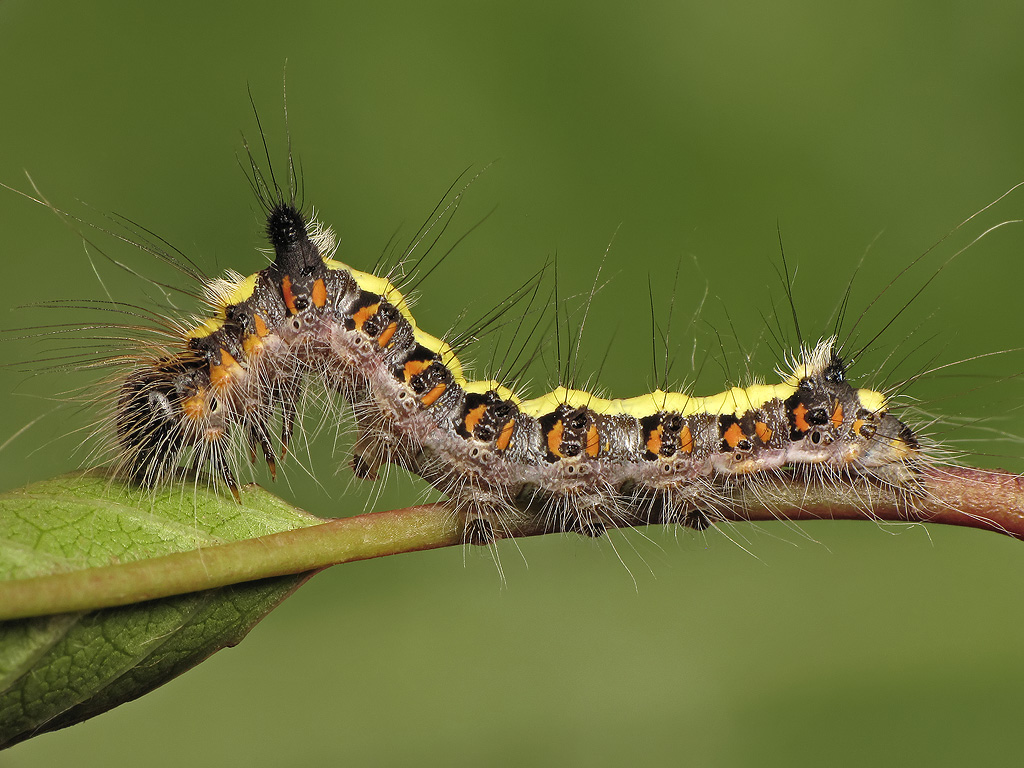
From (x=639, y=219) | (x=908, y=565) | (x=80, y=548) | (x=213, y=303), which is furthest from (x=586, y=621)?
(x=80, y=548)

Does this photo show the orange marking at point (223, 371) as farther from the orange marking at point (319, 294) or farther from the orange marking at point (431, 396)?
the orange marking at point (431, 396)

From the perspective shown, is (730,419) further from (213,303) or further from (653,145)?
(653,145)

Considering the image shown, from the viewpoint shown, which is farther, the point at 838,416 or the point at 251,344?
the point at 838,416

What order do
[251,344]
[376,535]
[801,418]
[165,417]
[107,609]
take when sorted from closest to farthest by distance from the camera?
1. [107,609]
2. [376,535]
3. [165,417]
4. [251,344]
5. [801,418]

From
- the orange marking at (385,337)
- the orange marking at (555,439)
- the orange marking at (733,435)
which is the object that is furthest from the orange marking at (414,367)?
the orange marking at (733,435)

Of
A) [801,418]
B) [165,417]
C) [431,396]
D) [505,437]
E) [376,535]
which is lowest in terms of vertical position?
[376,535]

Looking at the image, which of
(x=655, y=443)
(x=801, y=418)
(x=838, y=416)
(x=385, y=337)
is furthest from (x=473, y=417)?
(x=838, y=416)

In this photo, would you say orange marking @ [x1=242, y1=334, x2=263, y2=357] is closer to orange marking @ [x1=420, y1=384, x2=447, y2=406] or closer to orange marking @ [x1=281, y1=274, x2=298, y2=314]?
orange marking @ [x1=281, y1=274, x2=298, y2=314]

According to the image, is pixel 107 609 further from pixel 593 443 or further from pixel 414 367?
pixel 593 443
